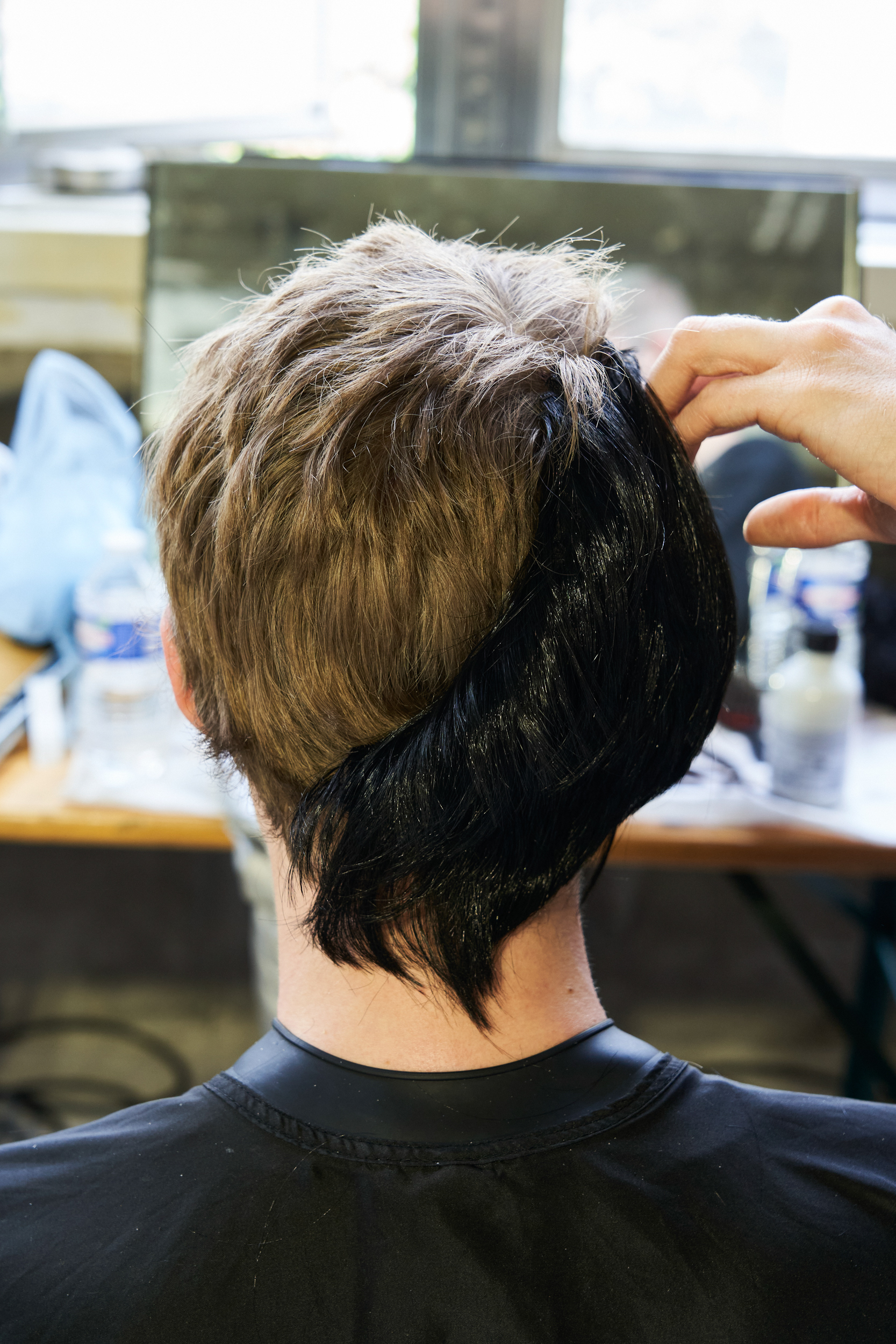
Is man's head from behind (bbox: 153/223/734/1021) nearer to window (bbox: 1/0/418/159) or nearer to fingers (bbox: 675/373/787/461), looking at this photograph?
fingers (bbox: 675/373/787/461)

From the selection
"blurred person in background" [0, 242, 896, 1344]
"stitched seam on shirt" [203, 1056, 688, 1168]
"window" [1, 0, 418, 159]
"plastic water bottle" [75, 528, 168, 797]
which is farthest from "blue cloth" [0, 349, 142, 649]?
"stitched seam on shirt" [203, 1056, 688, 1168]

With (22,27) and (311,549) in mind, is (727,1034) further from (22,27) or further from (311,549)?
(22,27)

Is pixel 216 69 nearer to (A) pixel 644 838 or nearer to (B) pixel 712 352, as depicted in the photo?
(A) pixel 644 838

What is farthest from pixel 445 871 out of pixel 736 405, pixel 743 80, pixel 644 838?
pixel 743 80

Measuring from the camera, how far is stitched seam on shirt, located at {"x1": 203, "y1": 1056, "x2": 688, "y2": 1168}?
554 mm

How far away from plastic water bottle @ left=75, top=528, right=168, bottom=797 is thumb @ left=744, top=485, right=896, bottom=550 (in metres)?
0.81

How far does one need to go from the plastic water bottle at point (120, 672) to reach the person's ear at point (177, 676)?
65cm

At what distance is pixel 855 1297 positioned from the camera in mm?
525

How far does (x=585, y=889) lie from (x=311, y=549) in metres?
0.31

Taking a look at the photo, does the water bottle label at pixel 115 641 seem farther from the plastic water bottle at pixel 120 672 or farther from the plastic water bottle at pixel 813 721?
the plastic water bottle at pixel 813 721

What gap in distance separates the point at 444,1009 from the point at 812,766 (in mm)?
790

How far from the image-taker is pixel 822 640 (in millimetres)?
1214

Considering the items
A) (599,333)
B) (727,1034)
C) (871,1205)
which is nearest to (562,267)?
(599,333)

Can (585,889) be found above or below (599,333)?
below
